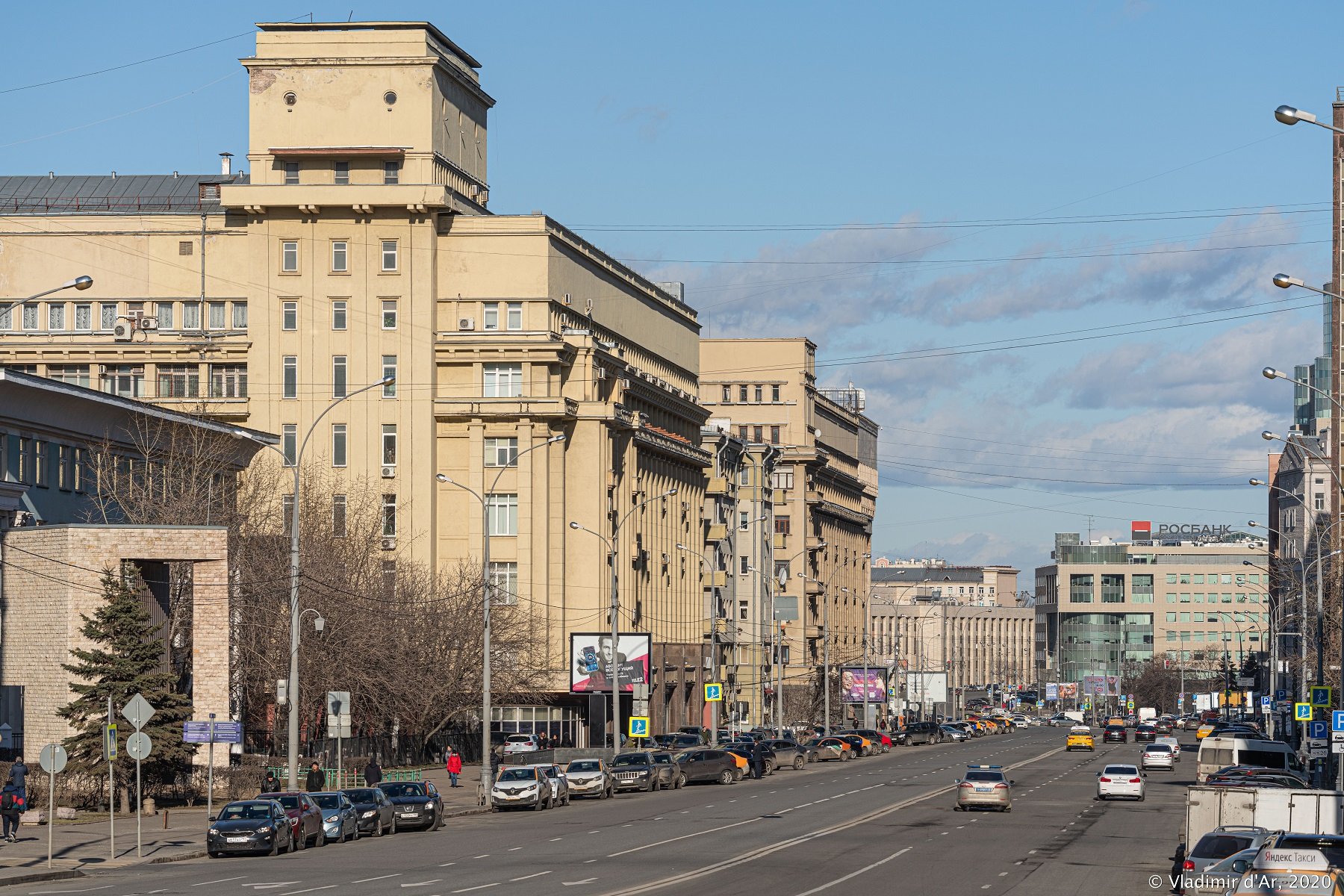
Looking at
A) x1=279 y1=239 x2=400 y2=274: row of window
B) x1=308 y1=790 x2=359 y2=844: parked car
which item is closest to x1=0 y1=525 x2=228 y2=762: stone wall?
x1=308 y1=790 x2=359 y2=844: parked car

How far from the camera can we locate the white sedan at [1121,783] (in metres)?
58.9

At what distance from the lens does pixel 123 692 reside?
161ft

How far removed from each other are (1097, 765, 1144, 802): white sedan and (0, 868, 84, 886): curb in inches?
1341

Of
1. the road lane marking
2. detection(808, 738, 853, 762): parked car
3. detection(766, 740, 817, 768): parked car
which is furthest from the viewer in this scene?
detection(808, 738, 853, 762): parked car

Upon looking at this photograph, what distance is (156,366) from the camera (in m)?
95.6

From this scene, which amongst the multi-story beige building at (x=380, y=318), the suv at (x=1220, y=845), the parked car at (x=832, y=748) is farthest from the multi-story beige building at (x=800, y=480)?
the suv at (x=1220, y=845)

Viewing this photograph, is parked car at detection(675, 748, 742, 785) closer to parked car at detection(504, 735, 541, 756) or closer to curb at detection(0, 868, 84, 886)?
parked car at detection(504, 735, 541, 756)

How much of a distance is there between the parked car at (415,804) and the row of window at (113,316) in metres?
51.4

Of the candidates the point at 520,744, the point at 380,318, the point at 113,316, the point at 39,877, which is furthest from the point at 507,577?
the point at 39,877

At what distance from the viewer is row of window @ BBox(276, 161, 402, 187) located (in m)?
93.3

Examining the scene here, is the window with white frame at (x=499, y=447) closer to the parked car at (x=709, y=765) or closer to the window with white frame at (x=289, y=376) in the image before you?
the window with white frame at (x=289, y=376)

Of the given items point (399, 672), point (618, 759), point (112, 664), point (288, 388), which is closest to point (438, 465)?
point (288, 388)

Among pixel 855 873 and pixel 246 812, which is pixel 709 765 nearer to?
pixel 246 812

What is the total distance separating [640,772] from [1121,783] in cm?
1586
